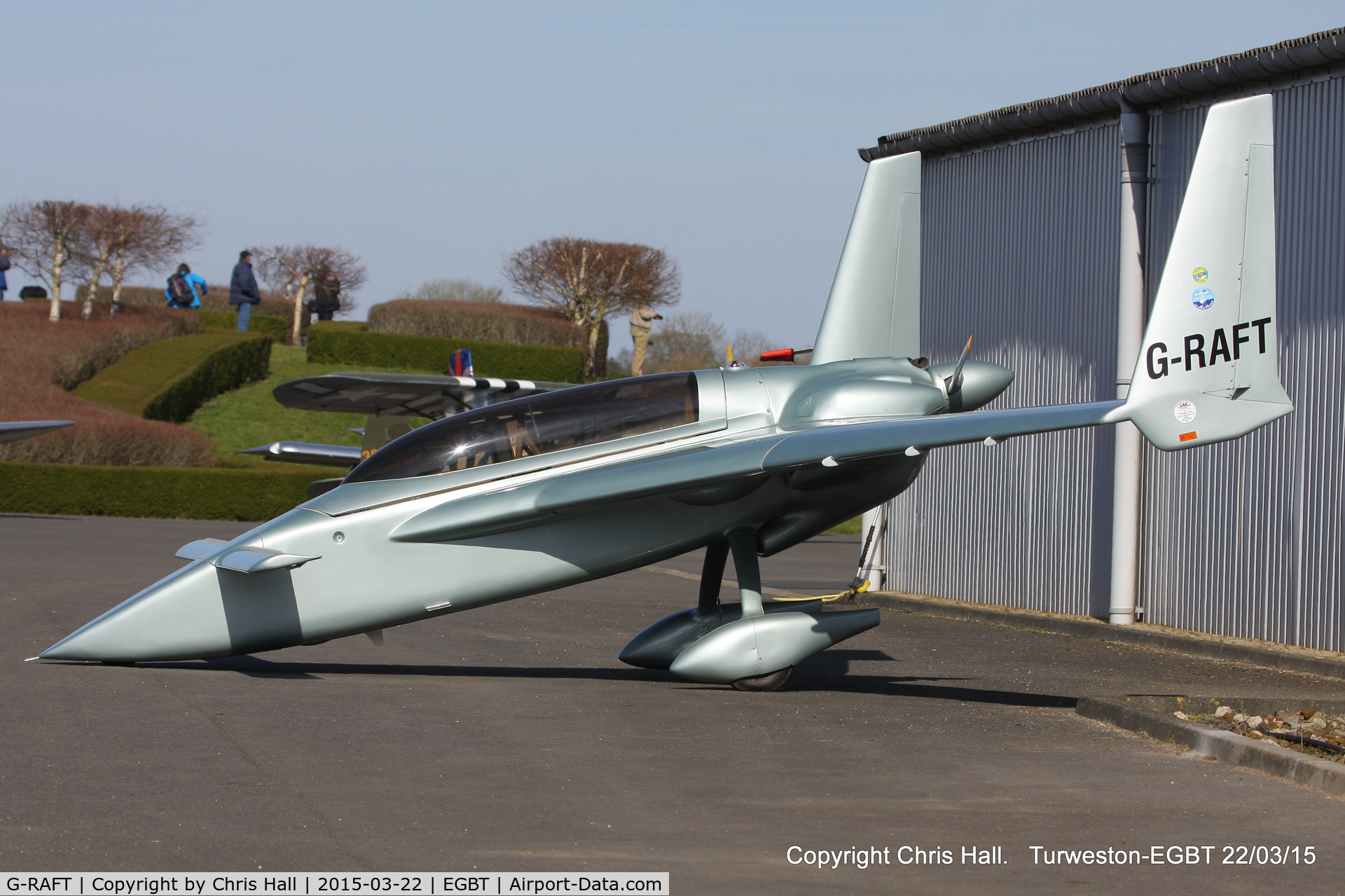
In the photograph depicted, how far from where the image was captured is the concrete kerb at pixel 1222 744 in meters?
6.02

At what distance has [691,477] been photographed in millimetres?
8508

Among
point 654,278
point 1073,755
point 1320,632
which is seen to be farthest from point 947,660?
point 654,278

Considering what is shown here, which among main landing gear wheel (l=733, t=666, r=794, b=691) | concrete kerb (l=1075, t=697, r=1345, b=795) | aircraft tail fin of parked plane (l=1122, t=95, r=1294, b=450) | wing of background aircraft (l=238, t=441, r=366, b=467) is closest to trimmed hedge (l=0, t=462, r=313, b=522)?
wing of background aircraft (l=238, t=441, r=366, b=467)

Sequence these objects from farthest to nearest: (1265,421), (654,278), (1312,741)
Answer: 1. (654,278)
2. (1265,421)
3. (1312,741)

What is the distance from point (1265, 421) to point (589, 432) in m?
4.46

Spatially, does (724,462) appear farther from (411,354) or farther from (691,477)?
(411,354)

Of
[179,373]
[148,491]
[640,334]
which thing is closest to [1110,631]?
[148,491]

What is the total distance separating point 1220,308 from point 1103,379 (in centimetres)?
655

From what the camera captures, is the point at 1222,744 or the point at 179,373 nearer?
the point at 1222,744

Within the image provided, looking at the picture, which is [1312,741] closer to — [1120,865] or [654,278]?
[1120,865]

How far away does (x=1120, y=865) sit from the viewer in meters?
4.67

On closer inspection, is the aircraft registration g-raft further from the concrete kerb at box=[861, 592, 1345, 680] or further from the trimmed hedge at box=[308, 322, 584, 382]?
the trimmed hedge at box=[308, 322, 584, 382]

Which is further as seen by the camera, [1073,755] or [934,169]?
Answer: [934,169]
